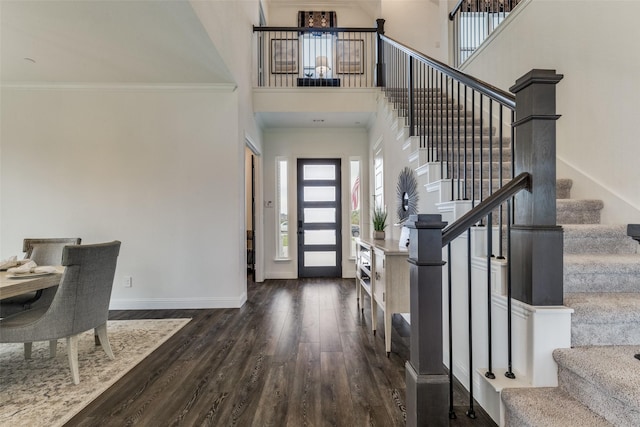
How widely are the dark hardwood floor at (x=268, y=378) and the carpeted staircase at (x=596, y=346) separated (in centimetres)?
51

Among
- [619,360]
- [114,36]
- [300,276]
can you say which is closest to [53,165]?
[114,36]

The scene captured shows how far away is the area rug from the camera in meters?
1.74

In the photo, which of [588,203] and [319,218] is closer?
[588,203]

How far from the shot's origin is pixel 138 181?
12.4ft

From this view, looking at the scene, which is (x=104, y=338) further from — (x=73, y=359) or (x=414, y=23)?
(x=414, y=23)

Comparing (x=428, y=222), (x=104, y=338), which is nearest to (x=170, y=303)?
(x=104, y=338)

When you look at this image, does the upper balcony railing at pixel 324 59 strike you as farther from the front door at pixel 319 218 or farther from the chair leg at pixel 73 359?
the chair leg at pixel 73 359

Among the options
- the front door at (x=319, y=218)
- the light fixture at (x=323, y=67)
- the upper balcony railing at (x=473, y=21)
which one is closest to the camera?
the upper balcony railing at (x=473, y=21)

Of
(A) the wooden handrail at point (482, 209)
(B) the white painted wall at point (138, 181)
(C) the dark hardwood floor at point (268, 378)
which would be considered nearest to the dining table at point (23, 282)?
(C) the dark hardwood floor at point (268, 378)

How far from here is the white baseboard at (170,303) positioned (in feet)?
12.2

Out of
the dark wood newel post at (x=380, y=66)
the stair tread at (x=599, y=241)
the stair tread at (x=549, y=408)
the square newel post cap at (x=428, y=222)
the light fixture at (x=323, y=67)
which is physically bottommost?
the stair tread at (x=549, y=408)

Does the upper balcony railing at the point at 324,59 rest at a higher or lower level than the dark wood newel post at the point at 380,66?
higher

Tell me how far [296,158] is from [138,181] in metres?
2.66

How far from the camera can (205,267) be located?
3.77 metres
